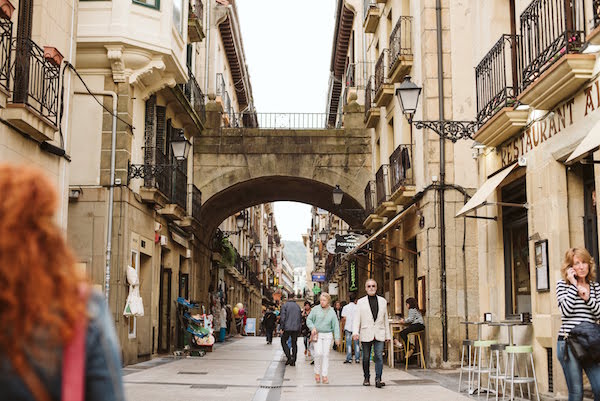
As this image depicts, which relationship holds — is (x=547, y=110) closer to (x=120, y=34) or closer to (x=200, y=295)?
(x=120, y=34)

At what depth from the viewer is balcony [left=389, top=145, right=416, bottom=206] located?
19.7 m

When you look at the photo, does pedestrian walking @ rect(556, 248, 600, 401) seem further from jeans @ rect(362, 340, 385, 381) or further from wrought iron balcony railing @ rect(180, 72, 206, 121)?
wrought iron balcony railing @ rect(180, 72, 206, 121)

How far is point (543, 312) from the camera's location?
10883 mm

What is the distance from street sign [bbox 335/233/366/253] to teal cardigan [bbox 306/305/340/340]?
32.9ft

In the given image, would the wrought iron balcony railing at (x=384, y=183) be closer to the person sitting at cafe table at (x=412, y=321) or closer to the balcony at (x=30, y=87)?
the person sitting at cafe table at (x=412, y=321)

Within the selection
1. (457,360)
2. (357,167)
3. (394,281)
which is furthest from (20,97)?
(357,167)

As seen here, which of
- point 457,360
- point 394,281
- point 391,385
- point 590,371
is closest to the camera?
point 590,371

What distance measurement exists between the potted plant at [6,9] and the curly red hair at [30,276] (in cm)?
1028

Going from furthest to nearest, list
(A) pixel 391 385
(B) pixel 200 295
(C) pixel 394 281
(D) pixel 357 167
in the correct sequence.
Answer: (B) pixel 200 295 → (D) pixel 357 167 → (C) pixel 394 281 → (A) pixel 391 385

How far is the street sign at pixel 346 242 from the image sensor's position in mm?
25141

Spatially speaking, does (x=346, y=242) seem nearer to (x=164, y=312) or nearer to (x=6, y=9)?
(x=164, y=312)

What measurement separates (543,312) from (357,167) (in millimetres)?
16515

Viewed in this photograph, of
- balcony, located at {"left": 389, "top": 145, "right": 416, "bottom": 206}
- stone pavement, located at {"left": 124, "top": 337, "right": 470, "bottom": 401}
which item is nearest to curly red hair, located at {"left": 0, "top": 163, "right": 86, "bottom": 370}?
stone pavement, located at {"left": 124, "top": 337, "right": 470, "bottom": 401}

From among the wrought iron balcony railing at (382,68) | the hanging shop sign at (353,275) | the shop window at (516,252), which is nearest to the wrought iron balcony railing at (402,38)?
the wrought iron balcony railing at (382,68)
